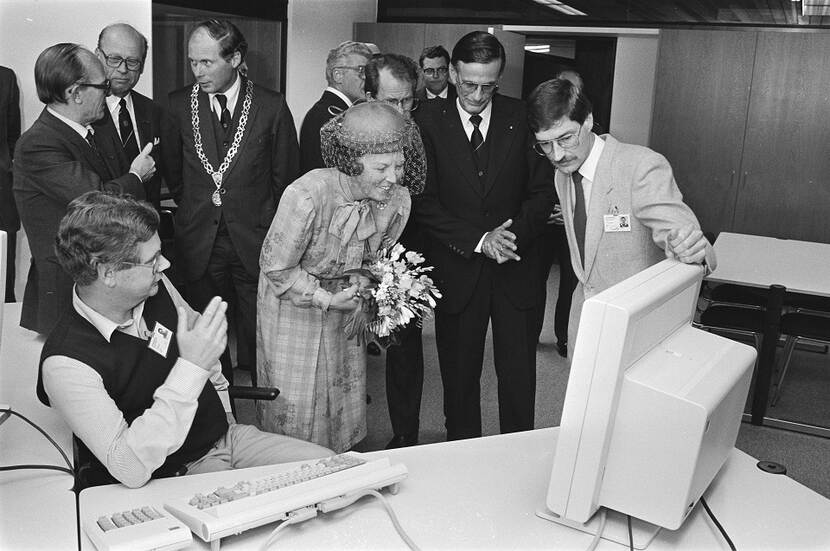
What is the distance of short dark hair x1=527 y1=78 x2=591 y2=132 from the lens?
244 centimetres

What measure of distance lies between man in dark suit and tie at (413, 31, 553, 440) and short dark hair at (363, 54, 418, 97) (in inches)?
10.0

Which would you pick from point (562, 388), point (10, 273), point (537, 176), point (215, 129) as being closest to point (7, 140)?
point (10, 273)

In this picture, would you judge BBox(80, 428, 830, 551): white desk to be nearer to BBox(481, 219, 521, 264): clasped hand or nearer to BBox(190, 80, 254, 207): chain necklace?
BBox(481, 219, 521, 264): clasped hand

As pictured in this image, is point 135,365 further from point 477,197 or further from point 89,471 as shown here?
point 477,197

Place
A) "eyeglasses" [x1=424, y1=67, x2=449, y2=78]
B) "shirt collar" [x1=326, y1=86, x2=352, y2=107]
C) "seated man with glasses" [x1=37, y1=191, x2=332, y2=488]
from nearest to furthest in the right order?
"seated man with glasses" [x1=37, y1=191, x2=332, y2=488] < "shirt collar" [x1=326, y1=86, x2=352, y2=107] < "eyeglasses" [x1=424, y1=67, x2=449, y2=78]

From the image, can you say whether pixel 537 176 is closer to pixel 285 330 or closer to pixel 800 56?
pixel 285 330

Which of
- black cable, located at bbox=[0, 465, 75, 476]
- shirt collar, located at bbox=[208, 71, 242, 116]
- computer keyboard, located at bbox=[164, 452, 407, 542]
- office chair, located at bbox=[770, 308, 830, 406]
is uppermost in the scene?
shirt collar, located at bbox=[208, 71, 242, 116]

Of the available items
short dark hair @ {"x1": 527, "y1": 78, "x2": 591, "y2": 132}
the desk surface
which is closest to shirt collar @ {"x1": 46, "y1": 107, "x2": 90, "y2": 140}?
short dark hair @ {"x1": 527, "y1": 78, "x2": 591, "y2": 132}

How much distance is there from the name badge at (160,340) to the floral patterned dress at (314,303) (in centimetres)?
63

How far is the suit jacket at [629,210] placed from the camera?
2412 mm

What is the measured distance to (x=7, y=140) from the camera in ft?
15.3

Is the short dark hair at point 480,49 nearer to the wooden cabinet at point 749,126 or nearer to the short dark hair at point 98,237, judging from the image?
the short dark hair at point 98,237

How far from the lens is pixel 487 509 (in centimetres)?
180

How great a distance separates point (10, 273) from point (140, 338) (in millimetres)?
2747
